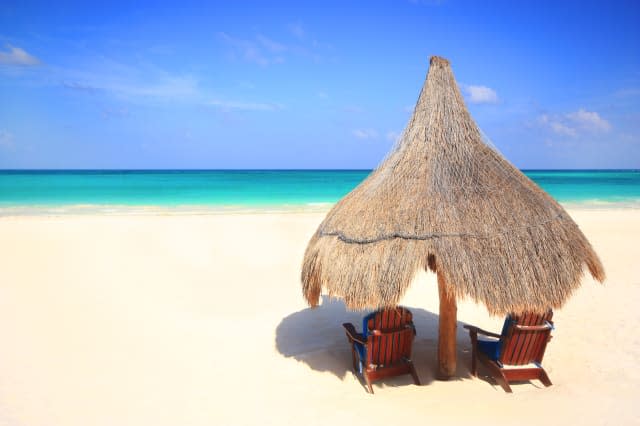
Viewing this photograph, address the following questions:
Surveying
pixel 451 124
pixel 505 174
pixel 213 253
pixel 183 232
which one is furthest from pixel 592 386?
pixel 183 232

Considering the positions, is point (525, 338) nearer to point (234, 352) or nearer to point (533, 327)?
point (533, 327)

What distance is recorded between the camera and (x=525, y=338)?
420 centimetres

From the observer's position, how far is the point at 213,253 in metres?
10.5

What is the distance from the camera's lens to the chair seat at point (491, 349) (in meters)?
4.42

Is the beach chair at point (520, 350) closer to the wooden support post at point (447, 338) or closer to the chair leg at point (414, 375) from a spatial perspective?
the wooden support post at point (447, 338)

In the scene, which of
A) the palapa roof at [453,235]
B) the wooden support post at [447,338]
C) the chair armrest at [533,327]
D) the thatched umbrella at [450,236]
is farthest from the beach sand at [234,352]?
the palapa roof at [453,235]

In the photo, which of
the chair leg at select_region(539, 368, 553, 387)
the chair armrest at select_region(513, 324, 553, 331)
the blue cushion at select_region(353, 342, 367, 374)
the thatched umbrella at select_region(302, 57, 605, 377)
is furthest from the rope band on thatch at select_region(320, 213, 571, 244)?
the chair leg at select_region(539, 368, 553, 387)

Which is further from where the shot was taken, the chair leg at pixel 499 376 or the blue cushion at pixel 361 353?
the blue cushion at pixel 361 353

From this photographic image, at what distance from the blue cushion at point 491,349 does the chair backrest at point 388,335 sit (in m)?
0.90

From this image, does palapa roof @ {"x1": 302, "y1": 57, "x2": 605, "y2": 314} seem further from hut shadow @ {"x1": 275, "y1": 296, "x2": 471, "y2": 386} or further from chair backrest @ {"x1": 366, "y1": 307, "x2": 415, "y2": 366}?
hut shadow @ {"x1": 275, "y1": 296, "x2": 471, "y2": 386}

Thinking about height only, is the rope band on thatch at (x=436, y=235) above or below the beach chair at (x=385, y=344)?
above

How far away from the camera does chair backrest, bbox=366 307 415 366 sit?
4270 mm

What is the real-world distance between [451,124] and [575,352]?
3.47 m

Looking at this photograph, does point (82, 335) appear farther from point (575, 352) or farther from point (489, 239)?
point (575, 352)
